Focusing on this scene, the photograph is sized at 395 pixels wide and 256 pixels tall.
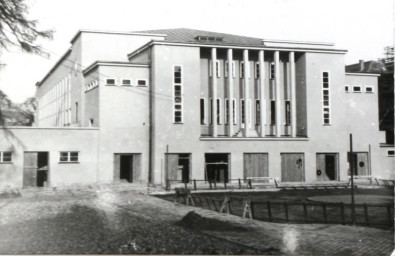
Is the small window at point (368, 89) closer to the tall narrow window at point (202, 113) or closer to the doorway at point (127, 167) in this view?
the tall narrow window at point (202, 113)

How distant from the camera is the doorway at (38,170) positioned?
55.2 feet

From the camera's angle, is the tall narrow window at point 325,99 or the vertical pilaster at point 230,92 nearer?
the tall narrow window at point 325,99

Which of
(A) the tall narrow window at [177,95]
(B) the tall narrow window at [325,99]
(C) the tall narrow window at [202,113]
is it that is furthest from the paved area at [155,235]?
(C) the tall narrow window at [202,113]

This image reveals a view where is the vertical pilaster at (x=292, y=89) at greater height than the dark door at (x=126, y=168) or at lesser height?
greater

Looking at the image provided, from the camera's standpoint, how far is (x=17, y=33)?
285 inches

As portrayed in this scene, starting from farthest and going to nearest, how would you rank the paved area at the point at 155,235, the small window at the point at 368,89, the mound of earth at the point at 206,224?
the small window at the point at 368,89 → the mound of earth at the point at 206,224 → the paved area at the point at 155,235

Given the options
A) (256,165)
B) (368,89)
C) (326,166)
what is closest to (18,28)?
(368,89)

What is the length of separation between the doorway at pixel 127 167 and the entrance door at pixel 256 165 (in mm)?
5737

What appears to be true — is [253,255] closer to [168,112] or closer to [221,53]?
[168,112]

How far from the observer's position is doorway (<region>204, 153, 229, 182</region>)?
21.3 meters

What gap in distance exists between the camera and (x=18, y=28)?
7207mm

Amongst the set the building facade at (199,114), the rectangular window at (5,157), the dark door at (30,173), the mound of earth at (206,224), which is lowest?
the mound of earth at (206,224)

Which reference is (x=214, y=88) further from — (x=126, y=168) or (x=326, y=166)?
(x=326, y=166)

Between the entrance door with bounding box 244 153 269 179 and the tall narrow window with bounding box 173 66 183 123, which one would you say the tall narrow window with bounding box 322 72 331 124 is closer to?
the entrance door with bounding box 244 153 269 179
